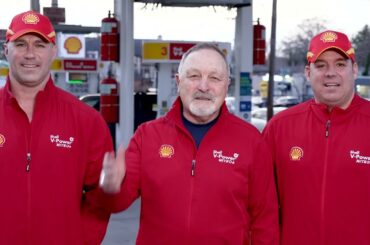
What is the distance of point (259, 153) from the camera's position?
3787mm

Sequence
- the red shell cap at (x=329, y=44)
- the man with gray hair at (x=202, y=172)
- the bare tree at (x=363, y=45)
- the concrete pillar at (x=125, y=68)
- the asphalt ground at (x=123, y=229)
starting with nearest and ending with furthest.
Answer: the man with gray hair at (x=202, y=172) → the red shell cap at (x=329, y=44) → the asphalt ground at (x=123, y=229) → the concrete pillar at (x=125, y=68) → the bare tree at (x=363, y=45)

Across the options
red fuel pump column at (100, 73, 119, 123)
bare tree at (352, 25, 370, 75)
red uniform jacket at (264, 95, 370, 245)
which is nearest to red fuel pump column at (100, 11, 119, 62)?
red fuel pump column at (100, 73, 119, 123)

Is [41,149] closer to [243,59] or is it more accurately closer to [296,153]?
[296,153]

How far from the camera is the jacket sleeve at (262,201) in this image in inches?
148

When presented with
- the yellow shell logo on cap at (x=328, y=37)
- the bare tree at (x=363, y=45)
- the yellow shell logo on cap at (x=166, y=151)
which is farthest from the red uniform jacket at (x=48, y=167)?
the bare tree at (x=363, y=45)

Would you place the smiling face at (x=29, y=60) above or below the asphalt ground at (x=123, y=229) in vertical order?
above

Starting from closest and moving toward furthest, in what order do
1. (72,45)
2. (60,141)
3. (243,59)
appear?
(60,141) → (243,59) → (72,45)

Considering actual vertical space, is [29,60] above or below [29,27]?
below

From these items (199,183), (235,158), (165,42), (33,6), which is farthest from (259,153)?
(165,42)

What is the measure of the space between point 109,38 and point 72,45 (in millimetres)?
10763

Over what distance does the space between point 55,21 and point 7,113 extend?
35.9ft

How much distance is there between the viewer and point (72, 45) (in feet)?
74.5

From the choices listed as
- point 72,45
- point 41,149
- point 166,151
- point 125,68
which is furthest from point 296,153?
point 72,45

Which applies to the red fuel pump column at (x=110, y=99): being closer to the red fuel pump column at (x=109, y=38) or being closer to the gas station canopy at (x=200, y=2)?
the red fuel pump column at (x=109, y=38)
